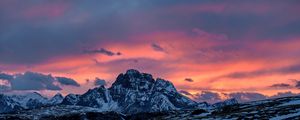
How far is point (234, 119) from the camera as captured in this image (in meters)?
88.1

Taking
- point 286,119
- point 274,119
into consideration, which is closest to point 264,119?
point 274,119

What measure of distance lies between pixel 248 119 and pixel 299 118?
54.6 feet

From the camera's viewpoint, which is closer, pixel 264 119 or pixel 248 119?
pixel 264 119

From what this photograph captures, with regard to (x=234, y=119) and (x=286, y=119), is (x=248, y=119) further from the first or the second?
(x=286, y=119)

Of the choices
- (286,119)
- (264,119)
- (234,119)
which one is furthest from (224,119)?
(286,119)

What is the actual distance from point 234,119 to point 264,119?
10.6 m

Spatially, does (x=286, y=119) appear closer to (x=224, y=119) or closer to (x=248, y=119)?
(x=248, y=119)

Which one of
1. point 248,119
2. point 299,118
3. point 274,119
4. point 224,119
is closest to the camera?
point 299,118

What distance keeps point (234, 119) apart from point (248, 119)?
14.5 ft

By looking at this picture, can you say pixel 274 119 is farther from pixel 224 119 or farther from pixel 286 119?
pixel 224 119

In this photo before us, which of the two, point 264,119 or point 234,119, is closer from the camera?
point 264,119

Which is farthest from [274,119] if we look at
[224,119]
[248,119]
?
[224,119]

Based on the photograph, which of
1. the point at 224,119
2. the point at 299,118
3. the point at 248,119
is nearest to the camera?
the point at 299,118

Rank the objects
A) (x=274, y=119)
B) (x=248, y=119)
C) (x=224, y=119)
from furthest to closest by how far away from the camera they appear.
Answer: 1. (x=224, y=119)
2. (x=248, y=119)
3. (x=274, y=119)
